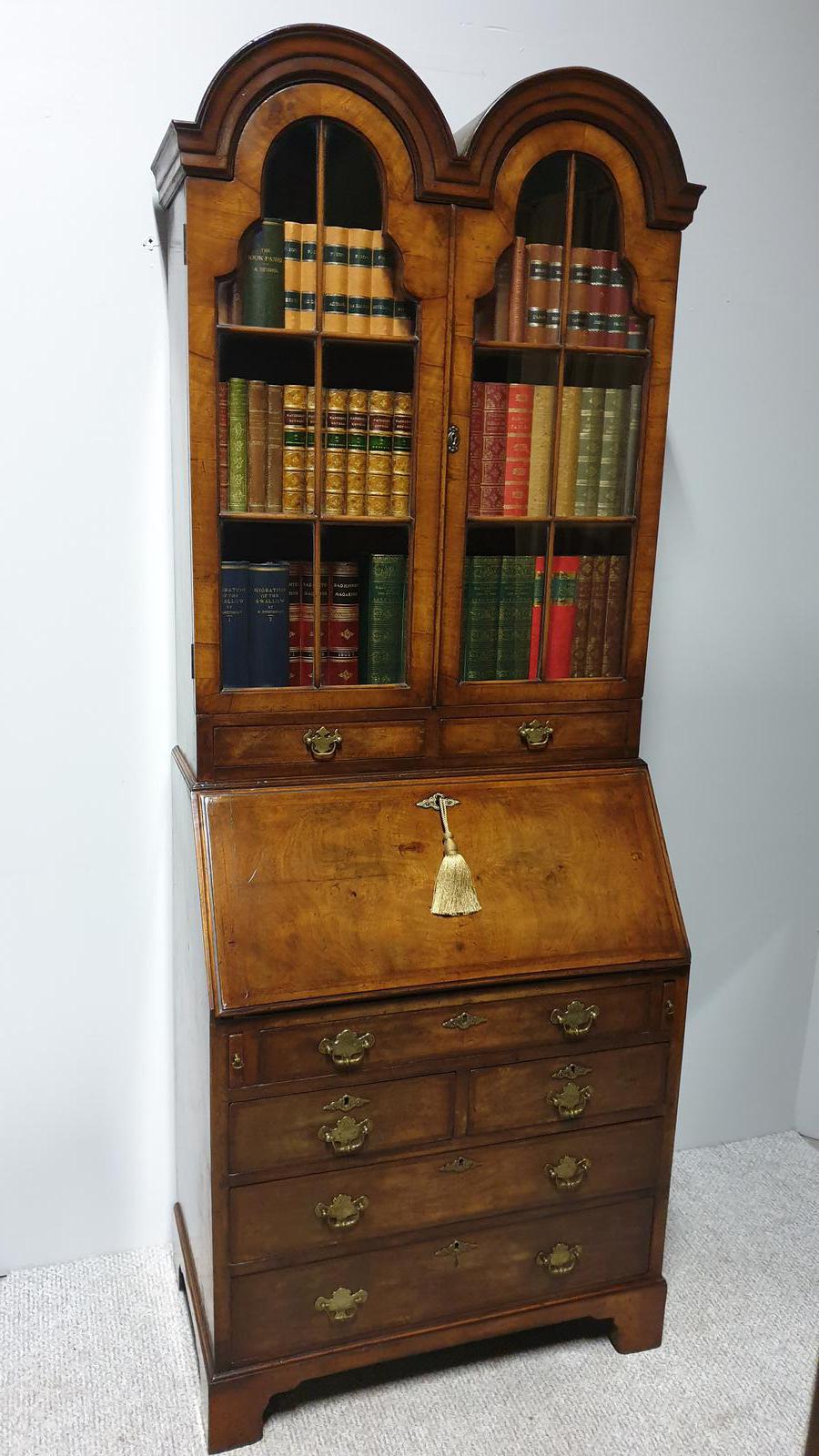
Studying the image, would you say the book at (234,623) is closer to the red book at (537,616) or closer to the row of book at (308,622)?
the row of book at (308,622)

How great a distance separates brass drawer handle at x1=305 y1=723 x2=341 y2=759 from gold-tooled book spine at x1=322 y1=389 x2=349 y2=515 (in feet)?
1.23

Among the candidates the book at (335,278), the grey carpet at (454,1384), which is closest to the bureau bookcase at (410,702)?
the book at (335,278)

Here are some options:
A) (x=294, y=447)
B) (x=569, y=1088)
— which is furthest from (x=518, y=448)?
(x=569, y=1088)

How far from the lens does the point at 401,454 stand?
6.21ft

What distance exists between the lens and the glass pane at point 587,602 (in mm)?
2045

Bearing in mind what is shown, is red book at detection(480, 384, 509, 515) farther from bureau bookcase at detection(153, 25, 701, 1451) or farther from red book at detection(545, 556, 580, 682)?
red book at detection(545, 556, 580, 682)

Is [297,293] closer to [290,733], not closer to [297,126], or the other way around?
[297,126]

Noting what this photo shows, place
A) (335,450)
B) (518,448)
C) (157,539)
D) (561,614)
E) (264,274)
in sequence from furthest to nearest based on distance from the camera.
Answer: (157,539) → (561,614) → (518,448) → (335,450) → (264,274)

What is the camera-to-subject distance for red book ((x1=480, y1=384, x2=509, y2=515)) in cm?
193

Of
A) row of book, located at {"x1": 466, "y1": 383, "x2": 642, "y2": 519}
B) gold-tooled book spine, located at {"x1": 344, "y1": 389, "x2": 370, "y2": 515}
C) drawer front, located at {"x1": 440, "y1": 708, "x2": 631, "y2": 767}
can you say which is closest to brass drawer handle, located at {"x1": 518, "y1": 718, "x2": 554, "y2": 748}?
drawer front, located at {"x1": 440, "y1": 708, "x2": 631, "y2": 767}

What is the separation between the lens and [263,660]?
1.90m

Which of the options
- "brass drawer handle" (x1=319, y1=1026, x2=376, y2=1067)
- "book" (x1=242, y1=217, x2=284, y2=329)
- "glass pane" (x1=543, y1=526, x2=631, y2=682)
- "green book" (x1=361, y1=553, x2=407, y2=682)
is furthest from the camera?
"glass pane" (x1=543, y1=526, x2=631, y2=682)

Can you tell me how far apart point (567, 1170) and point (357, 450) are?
4.46 feet

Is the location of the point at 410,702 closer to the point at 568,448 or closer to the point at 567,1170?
the point at 568,448
